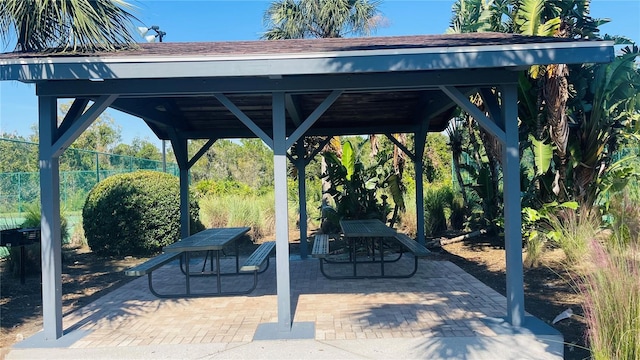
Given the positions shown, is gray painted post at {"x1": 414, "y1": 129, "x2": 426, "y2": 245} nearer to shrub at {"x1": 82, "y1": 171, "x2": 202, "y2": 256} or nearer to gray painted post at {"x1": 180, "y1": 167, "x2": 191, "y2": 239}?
gray painted post at {"x1": 180, "y1": 167, "x2": 191, "y2": 239}

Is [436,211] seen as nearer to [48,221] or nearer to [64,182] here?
[48,221]

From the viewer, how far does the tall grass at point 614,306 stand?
3314 millimetres

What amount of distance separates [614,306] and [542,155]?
5281 millimetres

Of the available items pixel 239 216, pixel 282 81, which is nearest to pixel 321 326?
pixel 282 81

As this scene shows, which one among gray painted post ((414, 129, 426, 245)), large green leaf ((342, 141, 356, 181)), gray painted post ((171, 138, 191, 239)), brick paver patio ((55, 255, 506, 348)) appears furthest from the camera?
large green leaf ((342, 141, 356, 181))

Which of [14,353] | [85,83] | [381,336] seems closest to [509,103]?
[381,336]

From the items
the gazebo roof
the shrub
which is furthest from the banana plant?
the gazebo roof

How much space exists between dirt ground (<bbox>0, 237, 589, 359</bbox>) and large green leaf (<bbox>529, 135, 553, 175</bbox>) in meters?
1.56

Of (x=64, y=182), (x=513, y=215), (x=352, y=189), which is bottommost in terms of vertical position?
(x=513, y=215)

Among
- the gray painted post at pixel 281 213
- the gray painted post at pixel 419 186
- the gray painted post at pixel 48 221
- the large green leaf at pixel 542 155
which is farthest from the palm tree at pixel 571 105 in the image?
the gray painted post at pixel 48 221

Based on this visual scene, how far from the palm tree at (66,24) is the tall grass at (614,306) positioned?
199 inches

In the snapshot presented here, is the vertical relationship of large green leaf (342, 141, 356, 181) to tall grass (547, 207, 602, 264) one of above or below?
above

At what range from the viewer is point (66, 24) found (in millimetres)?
5082

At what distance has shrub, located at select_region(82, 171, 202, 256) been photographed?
33.4 feet
